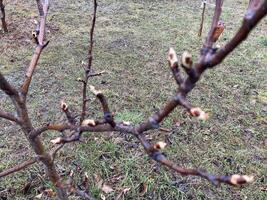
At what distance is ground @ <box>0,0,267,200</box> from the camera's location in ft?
7.04

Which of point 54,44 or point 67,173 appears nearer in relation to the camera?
point 67,173

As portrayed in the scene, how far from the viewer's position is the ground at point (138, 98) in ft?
7.04

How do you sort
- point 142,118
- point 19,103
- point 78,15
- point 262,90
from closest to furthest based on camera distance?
point 19,103
point 142,118
point 262,90
point 78,15

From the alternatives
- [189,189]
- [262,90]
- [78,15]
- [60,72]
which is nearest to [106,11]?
[78,15]

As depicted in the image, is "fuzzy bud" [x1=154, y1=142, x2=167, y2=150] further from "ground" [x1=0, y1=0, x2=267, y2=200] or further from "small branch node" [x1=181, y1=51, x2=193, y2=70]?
"ground" [x1=0, y1=0, x2=267, y2=200]

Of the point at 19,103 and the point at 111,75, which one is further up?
the point at 19,103

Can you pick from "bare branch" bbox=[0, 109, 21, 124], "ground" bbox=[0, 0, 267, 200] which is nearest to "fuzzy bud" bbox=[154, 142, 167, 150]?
"bare branch" bbox=[0, 109, 21, 124]

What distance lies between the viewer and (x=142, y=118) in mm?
2664

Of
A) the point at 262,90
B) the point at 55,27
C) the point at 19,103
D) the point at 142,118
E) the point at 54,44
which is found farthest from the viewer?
the point at 55,27

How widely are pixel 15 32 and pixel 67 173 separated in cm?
243

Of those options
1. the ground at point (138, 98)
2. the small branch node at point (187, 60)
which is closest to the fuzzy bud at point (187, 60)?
the small branch node at point (187, 60)

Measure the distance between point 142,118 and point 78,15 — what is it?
2.50m

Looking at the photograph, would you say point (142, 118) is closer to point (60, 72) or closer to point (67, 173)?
point (67, 173)

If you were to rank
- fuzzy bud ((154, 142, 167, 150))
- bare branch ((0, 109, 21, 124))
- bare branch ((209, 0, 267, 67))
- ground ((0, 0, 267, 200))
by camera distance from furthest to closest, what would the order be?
ground ((0, 0, 267, 200)) < bare branch ((0, 109, 21, 124)) < fuzzy bud ((154, 142, 167, 150)) < bare branch ((209, 0, 267, 67))
